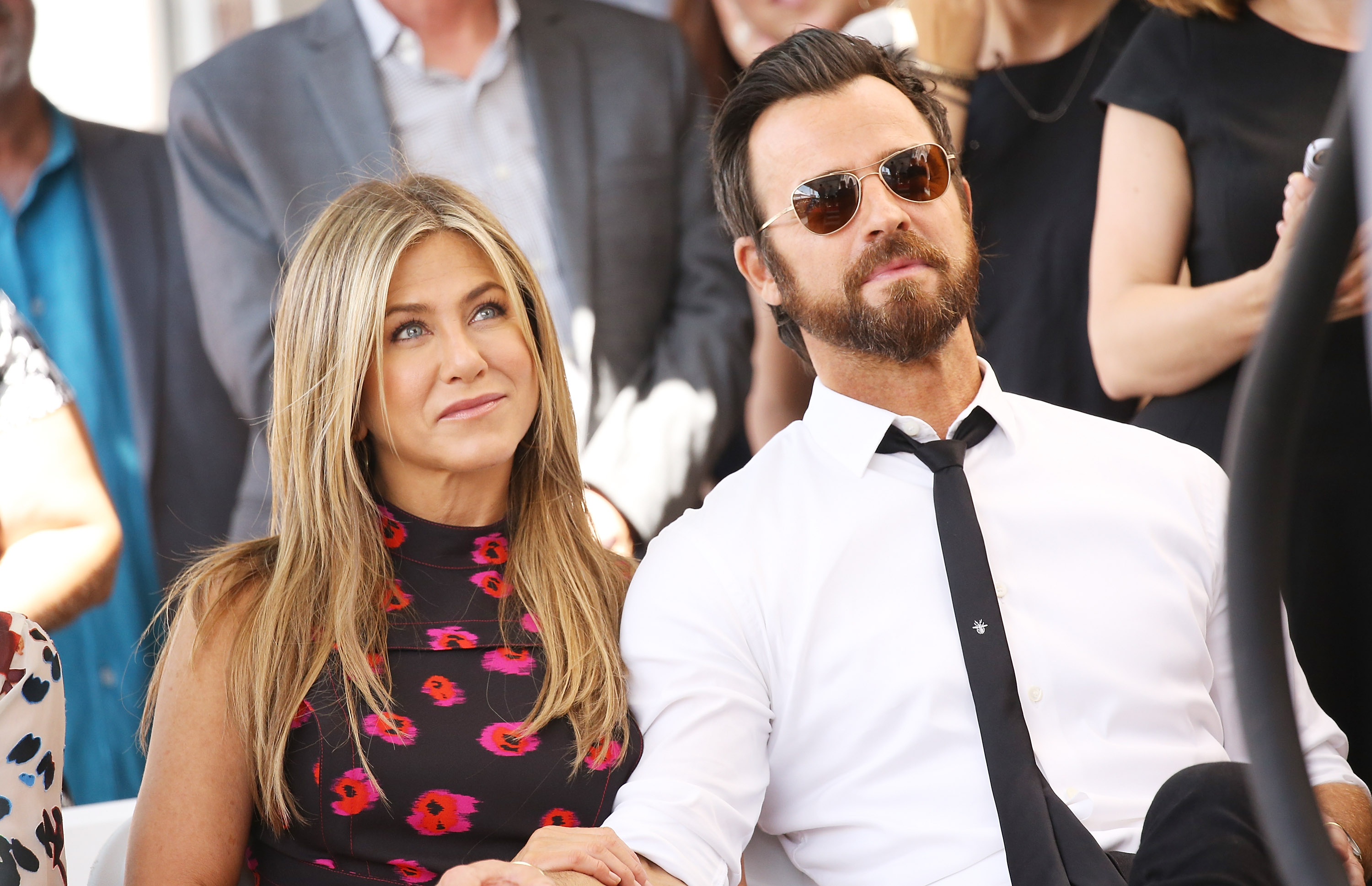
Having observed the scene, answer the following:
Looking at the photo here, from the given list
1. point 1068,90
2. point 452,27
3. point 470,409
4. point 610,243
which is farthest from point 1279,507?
point 452,27

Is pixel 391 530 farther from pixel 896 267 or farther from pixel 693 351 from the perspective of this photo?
pixel 693 351

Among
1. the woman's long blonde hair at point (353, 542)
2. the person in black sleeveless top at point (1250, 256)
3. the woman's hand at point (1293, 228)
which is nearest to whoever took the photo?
the woman's long blonde hair at point (353, 542)

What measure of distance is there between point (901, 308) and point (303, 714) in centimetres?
103

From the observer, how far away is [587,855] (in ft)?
4.64

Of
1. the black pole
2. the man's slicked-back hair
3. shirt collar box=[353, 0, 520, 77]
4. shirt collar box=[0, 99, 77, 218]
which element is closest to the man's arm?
shirt collar box=[353, 0, 520, 77]

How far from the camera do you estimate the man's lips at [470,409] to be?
1.80 m

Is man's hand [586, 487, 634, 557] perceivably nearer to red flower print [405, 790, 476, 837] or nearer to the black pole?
red flower print [405, 790, 476, 837]

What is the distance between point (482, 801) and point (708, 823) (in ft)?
1.06

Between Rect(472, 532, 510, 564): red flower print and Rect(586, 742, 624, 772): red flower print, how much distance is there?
36 cm

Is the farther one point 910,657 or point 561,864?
point 910,657

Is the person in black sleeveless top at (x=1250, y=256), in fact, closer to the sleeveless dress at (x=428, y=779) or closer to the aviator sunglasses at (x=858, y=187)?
the aviator sunglasses at (x=858, y=187)

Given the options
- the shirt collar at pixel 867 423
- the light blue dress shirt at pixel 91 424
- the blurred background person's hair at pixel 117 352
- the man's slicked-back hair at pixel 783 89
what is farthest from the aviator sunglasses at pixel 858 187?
the light blue dress shirt at pixel 91 424

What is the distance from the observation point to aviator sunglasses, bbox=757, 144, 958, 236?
1.79m

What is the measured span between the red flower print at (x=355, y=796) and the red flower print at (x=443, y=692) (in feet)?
0.45
